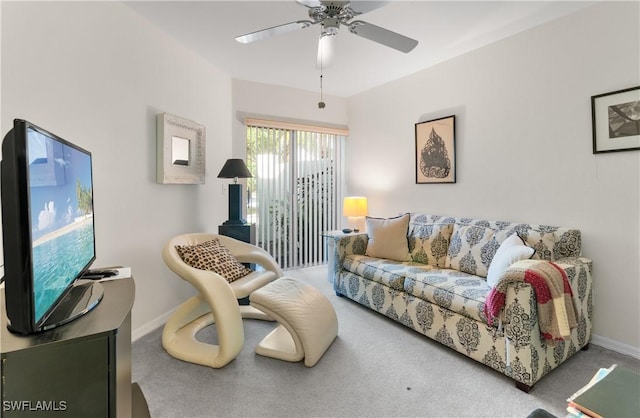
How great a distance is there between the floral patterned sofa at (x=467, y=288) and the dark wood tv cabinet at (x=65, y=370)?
1.95m

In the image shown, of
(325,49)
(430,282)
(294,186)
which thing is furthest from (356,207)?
(325,49)

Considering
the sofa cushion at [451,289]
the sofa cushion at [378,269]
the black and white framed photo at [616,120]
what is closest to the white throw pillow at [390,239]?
the sofa cushion at [378,269]

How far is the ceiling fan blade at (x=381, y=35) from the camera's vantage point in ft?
6.21

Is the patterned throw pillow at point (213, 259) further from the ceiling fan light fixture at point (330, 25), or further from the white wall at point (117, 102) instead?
the ceiling fan light fixture at point (330, 25)

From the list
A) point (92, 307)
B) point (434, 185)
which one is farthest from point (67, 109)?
point (434, 185)

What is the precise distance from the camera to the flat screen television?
2.62 ft

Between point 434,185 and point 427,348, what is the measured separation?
6.05 feet

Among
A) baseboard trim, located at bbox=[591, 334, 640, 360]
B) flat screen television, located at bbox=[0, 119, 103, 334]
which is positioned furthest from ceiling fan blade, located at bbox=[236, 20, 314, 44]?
baseboard trim, located at bbox=[591, 334, 640, 360]

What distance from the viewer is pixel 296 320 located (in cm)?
203

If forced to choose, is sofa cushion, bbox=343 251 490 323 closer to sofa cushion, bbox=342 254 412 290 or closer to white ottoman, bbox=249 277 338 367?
sofa cushion, bbox=342 254 412 290

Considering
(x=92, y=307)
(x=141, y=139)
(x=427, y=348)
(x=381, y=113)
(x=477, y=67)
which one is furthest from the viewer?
(x=381, y=113)

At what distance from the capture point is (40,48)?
5.66 ft

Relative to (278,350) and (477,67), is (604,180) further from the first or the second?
(278,350)

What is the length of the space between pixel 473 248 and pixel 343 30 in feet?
7.16
